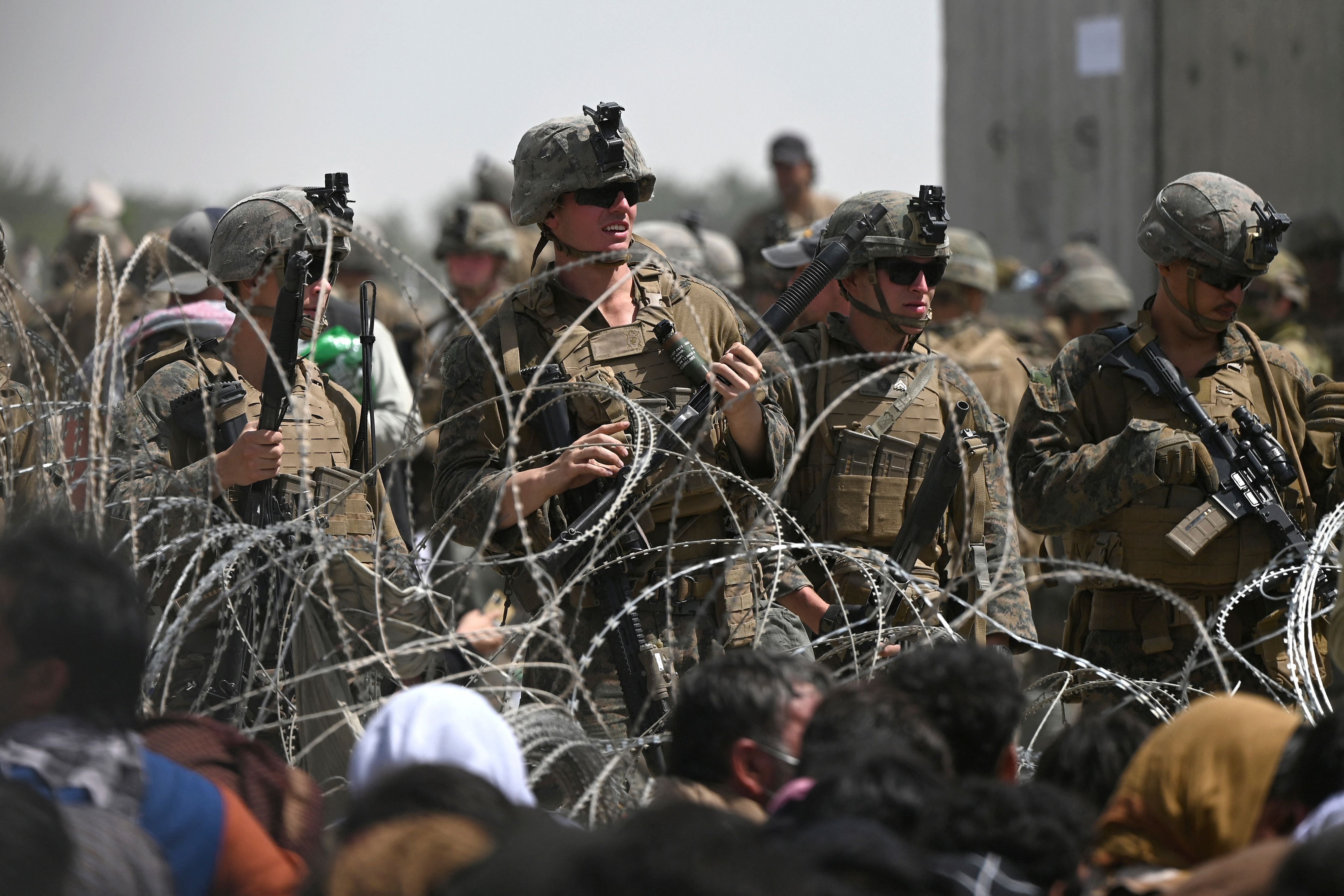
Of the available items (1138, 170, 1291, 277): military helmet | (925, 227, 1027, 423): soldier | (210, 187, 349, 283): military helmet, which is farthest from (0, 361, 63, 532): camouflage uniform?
(925, 227, 1027, 423): soldier

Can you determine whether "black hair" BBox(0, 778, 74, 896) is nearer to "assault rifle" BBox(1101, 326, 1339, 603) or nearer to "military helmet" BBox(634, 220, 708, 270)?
"assault rifle" BBox(1101, 326, 1339, 603)

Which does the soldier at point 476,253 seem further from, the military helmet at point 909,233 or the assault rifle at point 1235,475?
the assault rifle at point 1235,475

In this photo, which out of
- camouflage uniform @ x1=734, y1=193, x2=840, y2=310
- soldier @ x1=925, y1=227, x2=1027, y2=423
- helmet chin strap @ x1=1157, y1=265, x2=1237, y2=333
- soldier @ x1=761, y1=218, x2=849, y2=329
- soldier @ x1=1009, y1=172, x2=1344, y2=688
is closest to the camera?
soldier @ x1=1009, y1=172, x2=1344, y2=688

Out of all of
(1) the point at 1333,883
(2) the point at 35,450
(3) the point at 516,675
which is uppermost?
(2) the point at 35,450

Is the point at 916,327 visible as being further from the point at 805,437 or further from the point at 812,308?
the point at 805,437

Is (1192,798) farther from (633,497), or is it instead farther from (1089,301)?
(1089,301)

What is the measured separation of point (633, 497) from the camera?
14.0ft

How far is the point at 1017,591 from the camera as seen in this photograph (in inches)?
177

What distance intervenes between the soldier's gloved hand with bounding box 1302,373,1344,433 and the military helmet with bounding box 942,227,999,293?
3.57m

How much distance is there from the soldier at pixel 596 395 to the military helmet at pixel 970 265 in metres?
3.98

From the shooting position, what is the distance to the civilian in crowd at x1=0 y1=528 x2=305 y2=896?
2520 mm

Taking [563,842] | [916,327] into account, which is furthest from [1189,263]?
[563,842]

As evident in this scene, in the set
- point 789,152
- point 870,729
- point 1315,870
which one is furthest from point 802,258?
point 789,152

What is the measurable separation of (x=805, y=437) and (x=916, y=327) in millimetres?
1757
